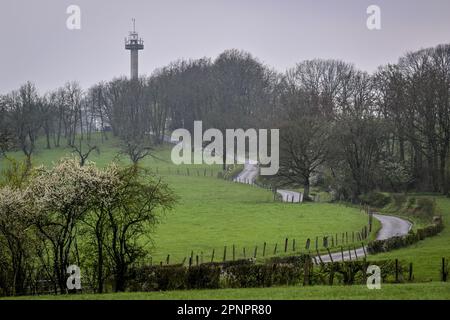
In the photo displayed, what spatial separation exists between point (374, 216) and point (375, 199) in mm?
14371

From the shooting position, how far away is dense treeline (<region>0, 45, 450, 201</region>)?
10312cm

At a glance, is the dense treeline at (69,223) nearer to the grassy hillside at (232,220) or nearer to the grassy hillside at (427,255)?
the grassy hillside at (232,220)

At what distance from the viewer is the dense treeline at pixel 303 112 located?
338ft

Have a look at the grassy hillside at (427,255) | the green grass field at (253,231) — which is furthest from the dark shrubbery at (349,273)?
the green grass field at (253,231)

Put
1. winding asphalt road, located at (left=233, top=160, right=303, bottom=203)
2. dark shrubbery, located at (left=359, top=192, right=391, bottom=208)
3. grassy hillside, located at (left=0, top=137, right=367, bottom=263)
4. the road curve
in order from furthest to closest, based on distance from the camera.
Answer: winding asphalt road, located at (left=233, top=160, right=303, bottom=203), dark shrubbery, located at (left=359, top=192, right=391, bottom=208), the road curve, grassy hillside, located at (left=0, top=137, right=367, bottom=263)

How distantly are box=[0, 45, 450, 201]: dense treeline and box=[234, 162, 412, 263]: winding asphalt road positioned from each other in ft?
11.7

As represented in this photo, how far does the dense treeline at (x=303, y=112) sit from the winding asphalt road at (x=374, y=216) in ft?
11.7

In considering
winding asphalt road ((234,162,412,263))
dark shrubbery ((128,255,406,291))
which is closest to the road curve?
winding asphalt road ((234,162,412,263))

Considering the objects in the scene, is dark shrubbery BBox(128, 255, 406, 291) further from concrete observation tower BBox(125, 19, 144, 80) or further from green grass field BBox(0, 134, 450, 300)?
concrete observation tower BBox(125, 19, 144, 80)

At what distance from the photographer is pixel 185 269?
1487 inches

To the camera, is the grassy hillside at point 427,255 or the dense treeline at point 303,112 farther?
the dense treeline at point 303,112

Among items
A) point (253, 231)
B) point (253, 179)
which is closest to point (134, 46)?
point (253, 179)

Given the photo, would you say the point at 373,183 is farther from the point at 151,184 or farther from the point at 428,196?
the point at 151,184

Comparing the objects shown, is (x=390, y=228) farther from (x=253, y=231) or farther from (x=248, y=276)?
(x=248, y=276)
